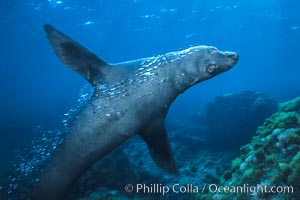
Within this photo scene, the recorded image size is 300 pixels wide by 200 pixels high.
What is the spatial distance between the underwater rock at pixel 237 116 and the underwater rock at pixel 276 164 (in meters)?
9.46

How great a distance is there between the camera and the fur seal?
181 inches

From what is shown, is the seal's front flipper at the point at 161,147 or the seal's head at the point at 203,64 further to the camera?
the seal's front flipper at the point at 161,147

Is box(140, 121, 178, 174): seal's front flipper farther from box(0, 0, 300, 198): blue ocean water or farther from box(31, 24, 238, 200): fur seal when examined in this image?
box(0, 0, 300, 198): blue ocean water

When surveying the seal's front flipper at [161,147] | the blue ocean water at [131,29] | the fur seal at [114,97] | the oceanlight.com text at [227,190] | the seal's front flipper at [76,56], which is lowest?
the oceanlight.com text at [227,190]

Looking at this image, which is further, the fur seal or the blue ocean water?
the blue ocean water

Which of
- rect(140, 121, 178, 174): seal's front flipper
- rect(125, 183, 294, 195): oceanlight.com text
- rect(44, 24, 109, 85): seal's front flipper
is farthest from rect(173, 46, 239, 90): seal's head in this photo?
rect(125, 183, 294, 195): oceanlight.com text

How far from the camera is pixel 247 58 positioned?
63812mm

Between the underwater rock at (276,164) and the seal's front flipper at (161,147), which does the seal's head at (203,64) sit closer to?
the seal's front flipper at (161,147)

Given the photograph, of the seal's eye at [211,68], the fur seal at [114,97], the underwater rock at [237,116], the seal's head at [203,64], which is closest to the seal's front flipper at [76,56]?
the fur seal at [114,97]

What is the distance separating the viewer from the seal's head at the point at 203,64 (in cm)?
478

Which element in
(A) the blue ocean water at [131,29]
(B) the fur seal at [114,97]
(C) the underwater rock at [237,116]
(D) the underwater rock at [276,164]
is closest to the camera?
(D) the underwater rock at [276,164]

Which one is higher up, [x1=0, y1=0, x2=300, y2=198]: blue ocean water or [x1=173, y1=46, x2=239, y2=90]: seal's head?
[x1=0, y1=0, x2=300, y2=198]: blue ocean water

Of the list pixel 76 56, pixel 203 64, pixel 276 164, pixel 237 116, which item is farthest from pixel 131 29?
pixel 276 164

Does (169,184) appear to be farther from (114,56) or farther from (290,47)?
(290,47)
